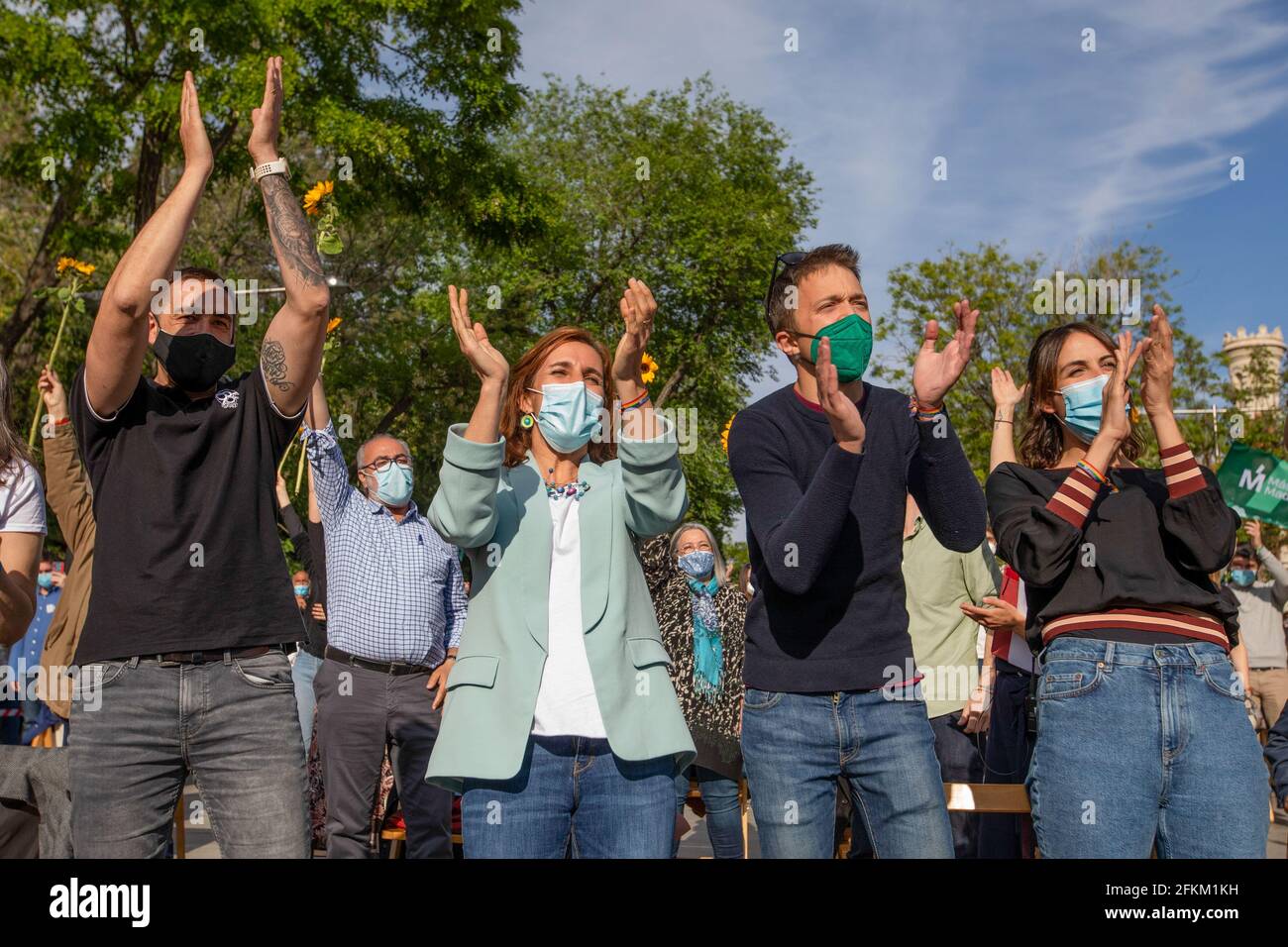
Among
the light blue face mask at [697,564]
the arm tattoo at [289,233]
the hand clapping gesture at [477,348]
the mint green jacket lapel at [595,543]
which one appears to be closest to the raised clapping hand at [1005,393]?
the mint green jacket lapel at [595,543]

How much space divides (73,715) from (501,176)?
17088mm

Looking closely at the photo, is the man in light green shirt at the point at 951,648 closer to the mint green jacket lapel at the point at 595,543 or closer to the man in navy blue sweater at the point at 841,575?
the man in navy blue sweater at the point at 841,575

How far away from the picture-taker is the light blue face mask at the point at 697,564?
24.0ft

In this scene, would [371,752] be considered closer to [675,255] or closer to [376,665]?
[376,665]

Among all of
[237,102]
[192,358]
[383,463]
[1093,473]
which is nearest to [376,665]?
[383,463]

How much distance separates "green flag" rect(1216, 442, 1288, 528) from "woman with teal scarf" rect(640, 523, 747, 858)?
2.74 meters

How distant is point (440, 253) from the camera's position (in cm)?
3347

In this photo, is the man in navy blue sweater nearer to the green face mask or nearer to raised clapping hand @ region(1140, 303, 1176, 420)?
the green face mask

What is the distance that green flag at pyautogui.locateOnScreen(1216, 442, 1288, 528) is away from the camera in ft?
20.7

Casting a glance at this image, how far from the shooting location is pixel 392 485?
651cm

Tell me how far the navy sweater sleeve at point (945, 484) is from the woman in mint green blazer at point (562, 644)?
0.68 metres

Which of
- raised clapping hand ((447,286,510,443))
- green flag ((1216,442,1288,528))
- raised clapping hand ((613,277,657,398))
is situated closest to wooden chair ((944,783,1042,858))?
raised clapping hand ((613,277,657,398))

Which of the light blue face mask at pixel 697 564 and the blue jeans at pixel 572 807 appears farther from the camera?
the light blue face mask at pixel 697 564
